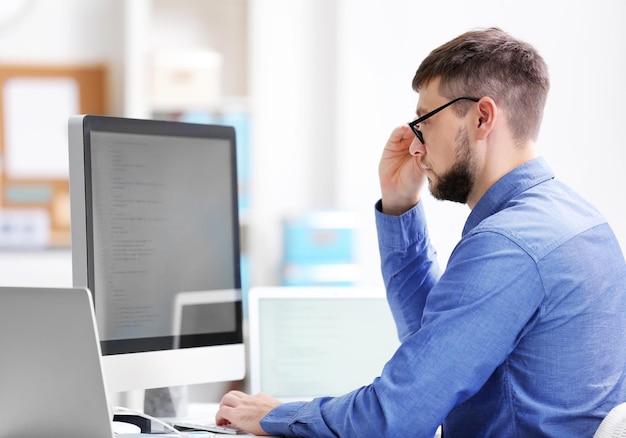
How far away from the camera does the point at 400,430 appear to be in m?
1.23

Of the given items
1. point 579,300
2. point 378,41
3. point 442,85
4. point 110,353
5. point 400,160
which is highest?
point 378,41

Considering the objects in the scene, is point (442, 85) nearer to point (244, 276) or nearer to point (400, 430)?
point (400, 430)

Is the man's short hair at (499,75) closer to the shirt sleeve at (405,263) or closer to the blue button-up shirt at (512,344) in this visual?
the blue button-up shirt at (512,344)

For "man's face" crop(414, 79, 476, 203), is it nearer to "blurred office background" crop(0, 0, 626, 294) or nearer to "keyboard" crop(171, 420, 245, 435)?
"keyboard" crop(171, 420, 245, 435)

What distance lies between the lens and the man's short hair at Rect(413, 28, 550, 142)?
1435 millimetres

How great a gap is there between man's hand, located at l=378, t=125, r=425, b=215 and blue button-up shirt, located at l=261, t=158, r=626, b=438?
1.19ft

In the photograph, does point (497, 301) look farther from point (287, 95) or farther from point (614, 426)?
point (287, 95)

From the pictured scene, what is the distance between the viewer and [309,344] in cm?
176

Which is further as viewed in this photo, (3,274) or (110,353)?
(3,274)

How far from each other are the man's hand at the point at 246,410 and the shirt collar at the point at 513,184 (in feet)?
1.60

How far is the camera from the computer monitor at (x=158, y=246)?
59.2 inches

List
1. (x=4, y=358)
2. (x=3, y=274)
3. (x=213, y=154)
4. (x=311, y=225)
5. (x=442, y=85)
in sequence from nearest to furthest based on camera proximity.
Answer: (x=4, y=358), (x=442, y=85), (x=213, y=154), (x=311, y=225), (x=3, y=274)

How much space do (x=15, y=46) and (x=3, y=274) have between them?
1021 mm

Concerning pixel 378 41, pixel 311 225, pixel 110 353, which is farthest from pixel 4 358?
pixel 378 41
